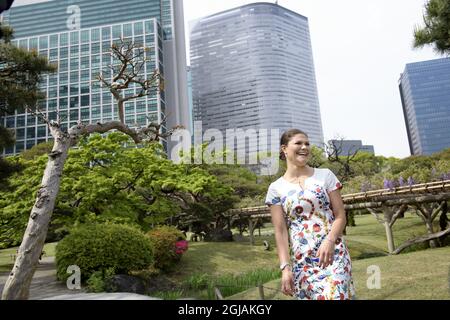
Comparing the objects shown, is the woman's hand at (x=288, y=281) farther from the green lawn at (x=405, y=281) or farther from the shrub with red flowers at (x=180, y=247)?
the shrub with red flowers at (x=180, y=247)

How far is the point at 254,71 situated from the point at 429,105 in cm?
5629

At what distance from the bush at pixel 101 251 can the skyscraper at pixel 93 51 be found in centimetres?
5357

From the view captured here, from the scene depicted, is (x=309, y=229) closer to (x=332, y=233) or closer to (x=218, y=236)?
(x=332, y=233)

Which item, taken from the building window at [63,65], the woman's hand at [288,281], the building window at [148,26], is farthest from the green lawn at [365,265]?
the building window at [63,65]

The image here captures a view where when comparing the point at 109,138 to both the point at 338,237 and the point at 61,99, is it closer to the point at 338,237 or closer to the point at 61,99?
the point at 338,237

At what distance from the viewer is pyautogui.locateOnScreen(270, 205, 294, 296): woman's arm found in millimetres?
2002

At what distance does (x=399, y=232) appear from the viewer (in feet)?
56.2

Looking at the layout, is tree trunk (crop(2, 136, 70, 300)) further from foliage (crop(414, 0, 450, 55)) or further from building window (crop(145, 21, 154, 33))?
building window (crop(145, 21, 154, 33))

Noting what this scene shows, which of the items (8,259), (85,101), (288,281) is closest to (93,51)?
(85,101)

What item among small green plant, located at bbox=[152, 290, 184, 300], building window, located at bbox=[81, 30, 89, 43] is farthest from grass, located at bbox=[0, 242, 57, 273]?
building window, located at bbox=[81, 30, 89, 43]

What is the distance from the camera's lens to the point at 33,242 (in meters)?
5.16

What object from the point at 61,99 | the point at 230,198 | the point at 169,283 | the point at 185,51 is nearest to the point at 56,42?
the point at 61,99

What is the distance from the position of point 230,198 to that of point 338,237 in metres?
15.1

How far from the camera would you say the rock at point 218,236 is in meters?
16.9
